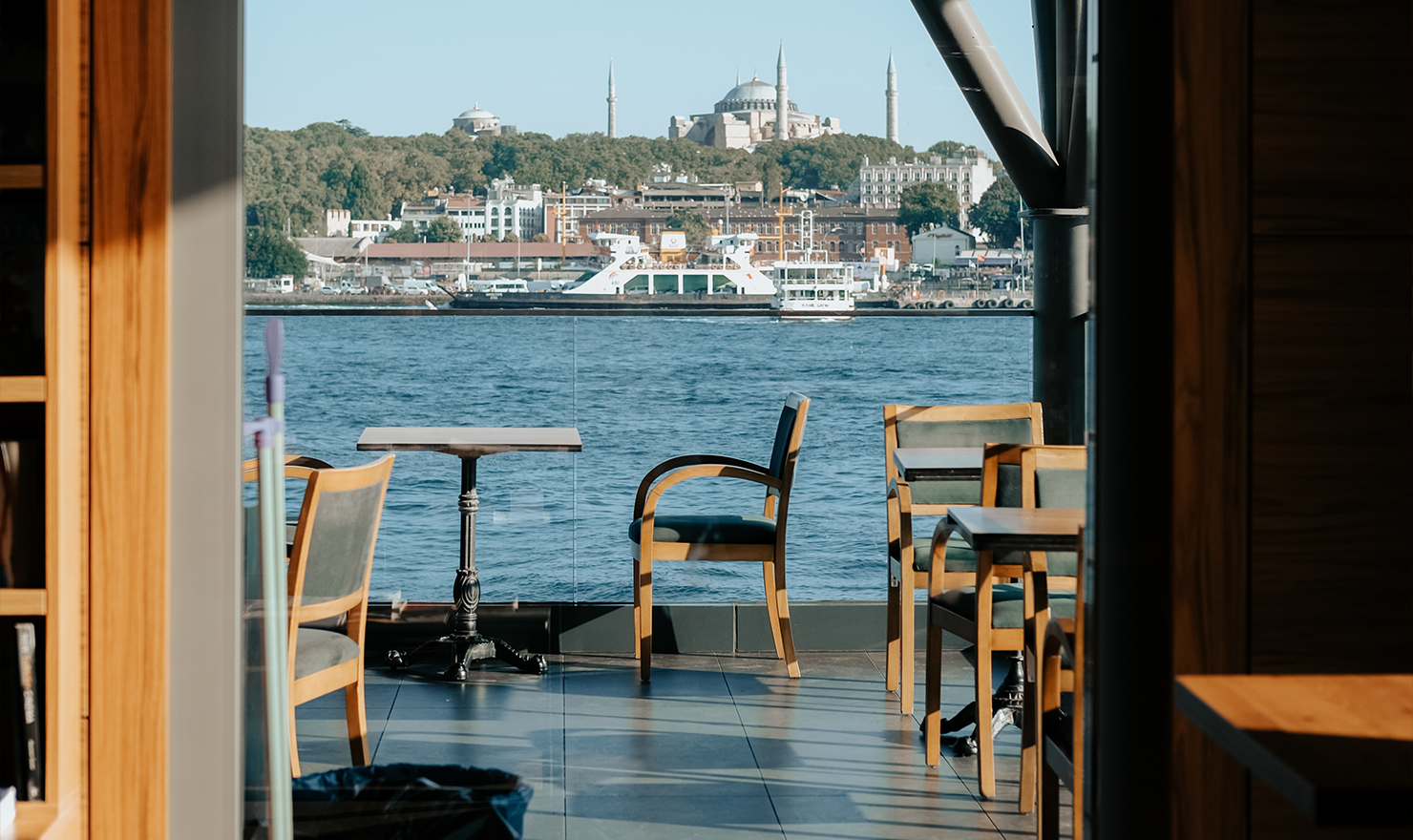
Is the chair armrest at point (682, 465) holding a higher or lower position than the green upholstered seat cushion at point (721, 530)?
higher

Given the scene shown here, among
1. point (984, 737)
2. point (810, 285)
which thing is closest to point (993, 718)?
point (984, 737)

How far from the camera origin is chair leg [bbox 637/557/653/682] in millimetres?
2664

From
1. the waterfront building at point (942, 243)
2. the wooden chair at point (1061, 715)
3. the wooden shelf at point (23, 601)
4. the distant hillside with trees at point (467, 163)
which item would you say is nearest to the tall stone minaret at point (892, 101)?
the distant hillside with trees at point (467, 163)

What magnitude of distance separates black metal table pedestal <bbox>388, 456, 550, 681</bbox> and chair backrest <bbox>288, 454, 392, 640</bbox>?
0.13 meters

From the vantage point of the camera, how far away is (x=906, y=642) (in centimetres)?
293

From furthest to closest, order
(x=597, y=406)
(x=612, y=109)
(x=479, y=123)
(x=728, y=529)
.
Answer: (x=728, y=529)
(x=597, y=406)
(x=612, y=109)
(x=479, y=123)

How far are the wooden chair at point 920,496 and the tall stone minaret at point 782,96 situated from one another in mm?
706

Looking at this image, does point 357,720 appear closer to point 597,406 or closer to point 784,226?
point 597,406

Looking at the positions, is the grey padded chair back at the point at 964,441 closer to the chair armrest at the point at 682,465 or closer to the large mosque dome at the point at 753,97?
the chair armrest at the point at 682,465

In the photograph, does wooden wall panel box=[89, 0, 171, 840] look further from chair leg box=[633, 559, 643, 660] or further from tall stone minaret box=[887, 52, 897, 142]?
tall stone minaret box=[887, 52, 897, 142]

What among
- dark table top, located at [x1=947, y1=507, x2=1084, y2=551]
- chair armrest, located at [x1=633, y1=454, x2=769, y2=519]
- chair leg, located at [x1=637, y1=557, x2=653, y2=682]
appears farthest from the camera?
chair armrest, located at [x1=633, y1=454, x2=769, y2=519]

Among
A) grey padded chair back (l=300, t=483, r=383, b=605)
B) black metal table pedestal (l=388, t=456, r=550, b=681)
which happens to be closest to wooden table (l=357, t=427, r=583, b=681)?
black metal table pedestal (l=388, t=456, r=550, b=681)

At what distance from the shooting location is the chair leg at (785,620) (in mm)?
2842

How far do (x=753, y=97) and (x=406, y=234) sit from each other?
35.1 inches
